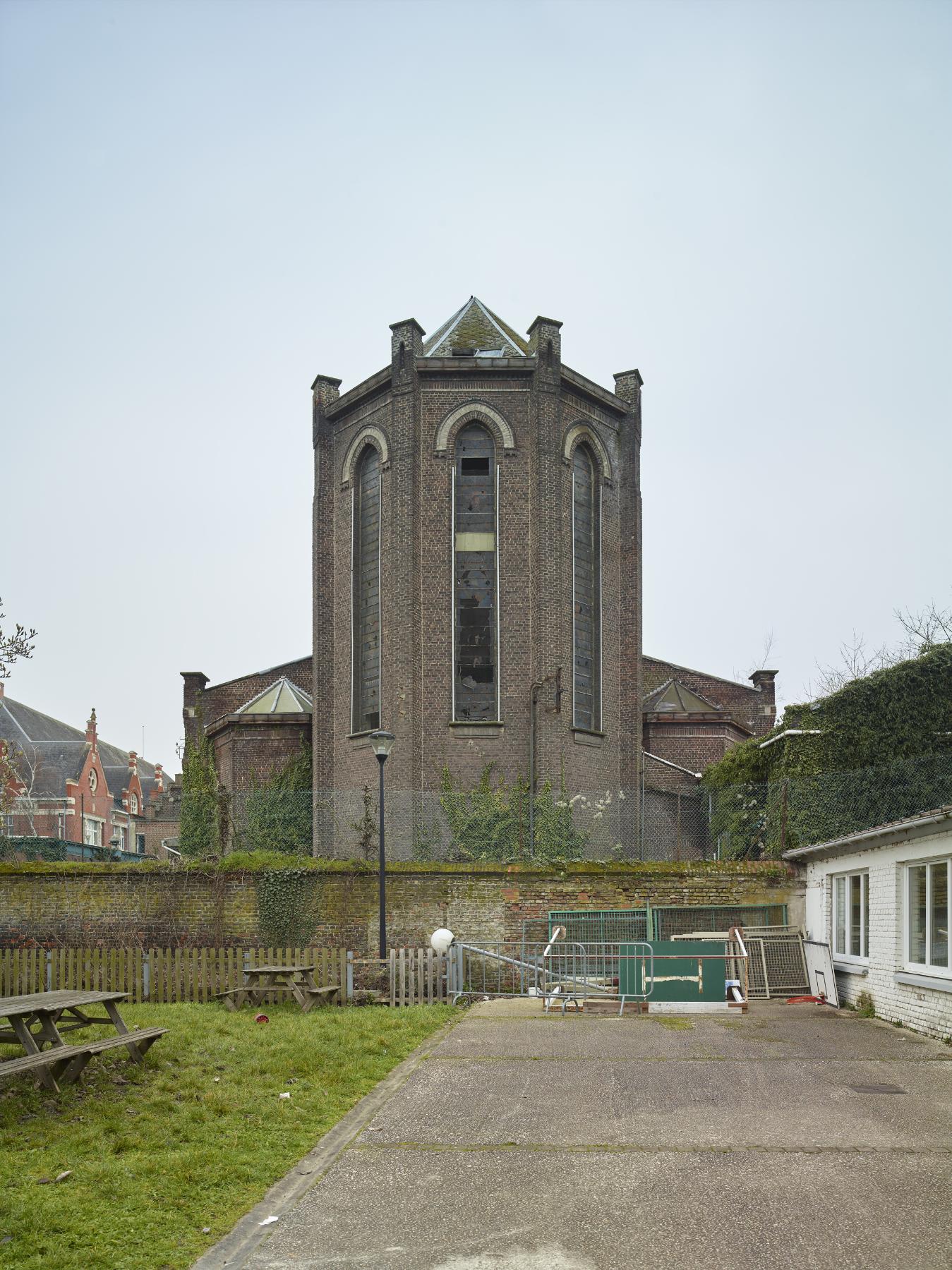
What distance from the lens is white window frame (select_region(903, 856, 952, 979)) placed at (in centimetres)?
1345

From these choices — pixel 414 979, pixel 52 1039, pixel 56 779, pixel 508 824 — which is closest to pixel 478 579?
pixel 508 824

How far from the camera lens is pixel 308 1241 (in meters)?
6.36

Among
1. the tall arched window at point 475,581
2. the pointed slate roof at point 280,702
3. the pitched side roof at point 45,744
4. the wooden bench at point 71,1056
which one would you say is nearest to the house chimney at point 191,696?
the pointed slate roof at point 280,702

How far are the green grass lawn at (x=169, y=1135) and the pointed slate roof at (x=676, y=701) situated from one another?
2193 centimetres

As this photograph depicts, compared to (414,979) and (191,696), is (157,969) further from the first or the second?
(191,696)

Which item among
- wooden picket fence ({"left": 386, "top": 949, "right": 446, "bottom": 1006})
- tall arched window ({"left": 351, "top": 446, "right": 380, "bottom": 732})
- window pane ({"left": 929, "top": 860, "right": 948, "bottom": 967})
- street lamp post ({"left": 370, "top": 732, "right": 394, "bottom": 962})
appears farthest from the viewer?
tall arched window ({"left": 351, "top": 446, "right": 380, "bottom": 732})

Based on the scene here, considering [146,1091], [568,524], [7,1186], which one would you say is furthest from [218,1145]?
[568,524]

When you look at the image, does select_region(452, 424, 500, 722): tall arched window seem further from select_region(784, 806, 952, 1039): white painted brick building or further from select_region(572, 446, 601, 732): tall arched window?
select_region(784, 806, 952, 1039): white painted brick building

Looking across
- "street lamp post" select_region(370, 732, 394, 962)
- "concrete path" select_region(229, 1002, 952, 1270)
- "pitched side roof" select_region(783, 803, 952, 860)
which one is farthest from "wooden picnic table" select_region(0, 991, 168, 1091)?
"pitched side roof" select_region(783, 803, 952, 860)

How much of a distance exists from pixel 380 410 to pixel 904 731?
49.6 feet

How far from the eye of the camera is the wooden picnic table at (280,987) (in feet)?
56.1

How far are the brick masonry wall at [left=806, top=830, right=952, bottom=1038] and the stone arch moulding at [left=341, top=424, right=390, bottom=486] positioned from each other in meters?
16.0

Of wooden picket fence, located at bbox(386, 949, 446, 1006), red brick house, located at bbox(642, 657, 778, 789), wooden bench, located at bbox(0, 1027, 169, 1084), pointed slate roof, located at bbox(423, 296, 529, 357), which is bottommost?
wooden picket fence, located at bbox(386, 949, 446, 1006)

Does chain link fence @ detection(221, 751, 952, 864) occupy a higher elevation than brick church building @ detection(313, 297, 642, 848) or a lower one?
lower
